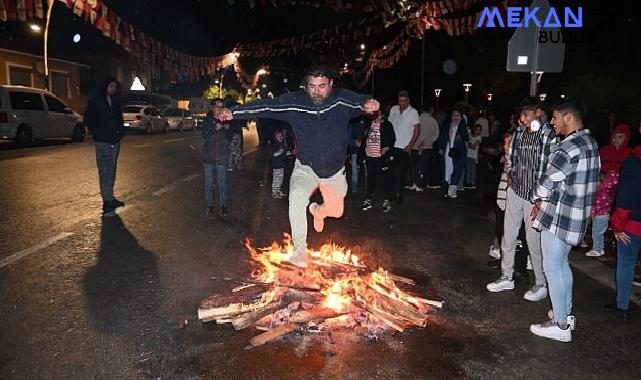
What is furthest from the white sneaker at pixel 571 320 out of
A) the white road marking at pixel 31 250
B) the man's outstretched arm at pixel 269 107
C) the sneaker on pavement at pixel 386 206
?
the white road marking at pixel 31 250

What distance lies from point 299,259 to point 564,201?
258 centimetres

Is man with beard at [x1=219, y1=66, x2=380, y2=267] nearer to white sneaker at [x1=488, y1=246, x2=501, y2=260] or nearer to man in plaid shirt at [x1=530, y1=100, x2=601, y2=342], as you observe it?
man in plaid shirt at [x1=530, y1=100, x2=601, y2=342]

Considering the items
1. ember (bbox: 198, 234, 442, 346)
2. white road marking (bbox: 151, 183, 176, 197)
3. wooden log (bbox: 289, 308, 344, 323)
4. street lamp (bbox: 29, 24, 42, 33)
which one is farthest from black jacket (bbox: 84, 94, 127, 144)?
street lamp (bbox: 29, 24, 42, 33)

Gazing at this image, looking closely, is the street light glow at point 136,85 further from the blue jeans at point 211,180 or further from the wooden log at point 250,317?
the wooden log at point 250,317

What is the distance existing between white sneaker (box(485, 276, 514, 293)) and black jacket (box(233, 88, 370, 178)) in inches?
86.3

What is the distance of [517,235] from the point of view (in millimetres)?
5242

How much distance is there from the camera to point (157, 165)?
14.5m

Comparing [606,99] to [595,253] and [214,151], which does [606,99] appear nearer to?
[595,253]

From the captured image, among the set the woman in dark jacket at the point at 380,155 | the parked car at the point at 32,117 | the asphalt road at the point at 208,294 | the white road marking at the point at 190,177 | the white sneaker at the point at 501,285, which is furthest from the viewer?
the parked car at the point at 32,117

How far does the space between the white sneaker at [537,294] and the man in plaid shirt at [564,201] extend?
0.80 meters

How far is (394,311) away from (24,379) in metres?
2.87

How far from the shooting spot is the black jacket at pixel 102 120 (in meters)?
8.09

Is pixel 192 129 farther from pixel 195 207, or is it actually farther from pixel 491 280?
pixel 491 280

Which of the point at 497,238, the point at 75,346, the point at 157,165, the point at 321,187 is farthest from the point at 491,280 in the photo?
the point at 157,165
